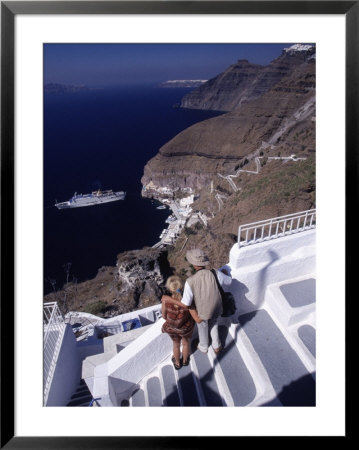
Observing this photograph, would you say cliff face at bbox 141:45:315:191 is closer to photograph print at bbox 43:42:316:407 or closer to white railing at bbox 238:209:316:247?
photograph print at bbox 43:42:316:407

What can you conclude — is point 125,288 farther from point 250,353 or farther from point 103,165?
point 103,165

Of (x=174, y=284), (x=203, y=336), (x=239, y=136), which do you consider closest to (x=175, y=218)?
(x=239, y=136)

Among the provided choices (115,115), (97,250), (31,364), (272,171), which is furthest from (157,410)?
(115,115)

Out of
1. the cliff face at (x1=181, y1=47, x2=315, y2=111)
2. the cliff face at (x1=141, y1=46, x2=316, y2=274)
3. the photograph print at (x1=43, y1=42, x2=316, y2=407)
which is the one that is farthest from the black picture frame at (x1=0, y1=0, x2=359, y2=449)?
the cliff face at (x1=181, y1=47, x2=315, y2=111)

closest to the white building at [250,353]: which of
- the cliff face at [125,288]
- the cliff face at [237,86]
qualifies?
the cliff face at [125,288]

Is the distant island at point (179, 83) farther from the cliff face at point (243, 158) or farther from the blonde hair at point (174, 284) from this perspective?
the blonde hair at point (174, 284)

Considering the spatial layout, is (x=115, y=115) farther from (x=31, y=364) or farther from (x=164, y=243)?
(x=31, y=364)
